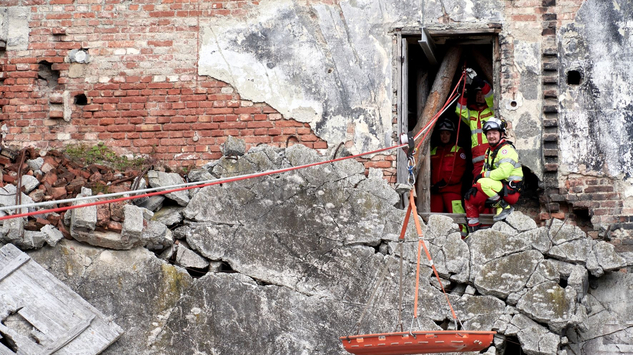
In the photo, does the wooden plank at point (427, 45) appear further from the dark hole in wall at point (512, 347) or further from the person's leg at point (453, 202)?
the dark hole in wall at point (512, 347)

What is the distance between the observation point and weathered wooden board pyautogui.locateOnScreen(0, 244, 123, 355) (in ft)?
26.3

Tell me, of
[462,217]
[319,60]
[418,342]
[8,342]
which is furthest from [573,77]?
[8,342]

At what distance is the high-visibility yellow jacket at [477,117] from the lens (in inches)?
398

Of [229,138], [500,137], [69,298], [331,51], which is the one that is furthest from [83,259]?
[500,137]

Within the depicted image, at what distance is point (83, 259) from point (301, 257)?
196 cm

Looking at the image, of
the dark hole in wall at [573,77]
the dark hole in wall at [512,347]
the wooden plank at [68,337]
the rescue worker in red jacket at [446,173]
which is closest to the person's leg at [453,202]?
the rescue worker in red jacket at [446,173]

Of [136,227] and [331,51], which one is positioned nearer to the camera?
[136,227]

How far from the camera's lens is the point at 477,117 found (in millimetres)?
10336

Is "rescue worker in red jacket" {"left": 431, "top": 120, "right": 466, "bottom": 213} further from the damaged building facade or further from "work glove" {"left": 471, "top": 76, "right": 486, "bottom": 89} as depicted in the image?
the damaged building facade

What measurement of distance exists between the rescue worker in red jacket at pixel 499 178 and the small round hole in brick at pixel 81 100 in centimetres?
404

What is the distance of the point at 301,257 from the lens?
8.80 meters

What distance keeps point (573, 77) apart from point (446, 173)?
6.69 feet

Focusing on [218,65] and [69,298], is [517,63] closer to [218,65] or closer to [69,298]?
[218,65]

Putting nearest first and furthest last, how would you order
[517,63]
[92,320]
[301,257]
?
[92,320]
[301,257]
[517,63]
